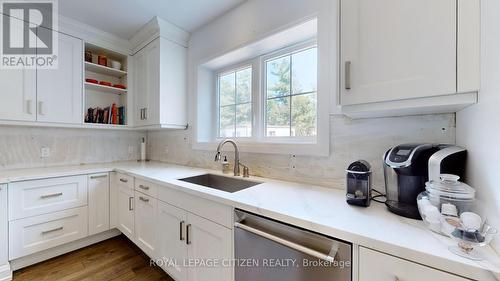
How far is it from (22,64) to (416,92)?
9.63 ft

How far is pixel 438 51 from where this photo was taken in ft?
2.41

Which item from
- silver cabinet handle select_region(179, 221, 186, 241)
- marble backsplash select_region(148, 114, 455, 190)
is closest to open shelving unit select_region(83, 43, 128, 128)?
silver cabinet handle select_region(179, 221, 186, 241)

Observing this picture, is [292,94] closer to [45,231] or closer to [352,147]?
[352,147]

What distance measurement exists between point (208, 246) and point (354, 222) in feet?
2.76

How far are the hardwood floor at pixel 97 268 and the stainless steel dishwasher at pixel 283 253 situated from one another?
1054 mm

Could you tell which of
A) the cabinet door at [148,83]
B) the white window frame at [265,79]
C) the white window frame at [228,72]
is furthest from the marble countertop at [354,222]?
the cabinet door at [148,83]

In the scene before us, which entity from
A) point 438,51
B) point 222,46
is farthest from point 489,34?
point 222,46

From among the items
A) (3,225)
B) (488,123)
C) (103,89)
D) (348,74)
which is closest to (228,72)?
(348,74)

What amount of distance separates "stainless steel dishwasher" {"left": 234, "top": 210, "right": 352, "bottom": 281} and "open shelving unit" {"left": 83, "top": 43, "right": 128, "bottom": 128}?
2.21 m

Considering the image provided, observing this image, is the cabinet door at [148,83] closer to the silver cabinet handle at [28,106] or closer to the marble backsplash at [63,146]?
the marble backsplash at [63,146]

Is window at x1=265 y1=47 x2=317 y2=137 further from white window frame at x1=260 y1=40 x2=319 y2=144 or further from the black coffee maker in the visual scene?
the black coffee maker

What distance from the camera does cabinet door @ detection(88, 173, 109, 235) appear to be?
204 centimetres

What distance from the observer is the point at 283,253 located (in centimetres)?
89

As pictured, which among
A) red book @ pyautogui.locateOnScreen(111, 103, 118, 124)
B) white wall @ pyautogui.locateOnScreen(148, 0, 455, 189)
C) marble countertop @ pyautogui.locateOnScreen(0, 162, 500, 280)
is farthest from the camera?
red book @ pyautogui.locateOnScreen(111, 103, 118, 124)
